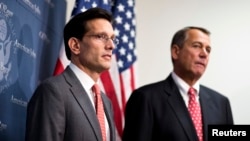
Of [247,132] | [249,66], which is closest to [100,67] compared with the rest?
[247,132]

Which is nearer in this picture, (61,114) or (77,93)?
(61,114)

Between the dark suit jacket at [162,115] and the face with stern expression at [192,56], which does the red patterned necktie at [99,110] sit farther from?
the face with stern expression at [192,56]

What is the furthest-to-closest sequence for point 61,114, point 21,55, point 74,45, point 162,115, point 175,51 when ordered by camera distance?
point 175,51
point 162,115
point 21,55
point 74,45
point 61,114

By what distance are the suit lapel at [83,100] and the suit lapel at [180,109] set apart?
0.77m

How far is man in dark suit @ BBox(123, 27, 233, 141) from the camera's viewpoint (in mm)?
2469

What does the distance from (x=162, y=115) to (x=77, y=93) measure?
0.78 metres

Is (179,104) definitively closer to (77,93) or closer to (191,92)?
(191,92)

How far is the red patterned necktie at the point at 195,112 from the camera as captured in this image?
2.52 m

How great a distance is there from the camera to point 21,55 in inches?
90.5

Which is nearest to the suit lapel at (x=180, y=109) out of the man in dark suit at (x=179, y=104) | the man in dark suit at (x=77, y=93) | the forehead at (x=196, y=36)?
the man in dark suit at (x=179, y=104)

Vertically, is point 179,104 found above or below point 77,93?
below

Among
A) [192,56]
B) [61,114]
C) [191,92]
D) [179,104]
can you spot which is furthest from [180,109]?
[61,114]

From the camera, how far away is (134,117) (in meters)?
2.54

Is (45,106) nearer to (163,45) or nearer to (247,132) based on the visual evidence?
(247,132)
